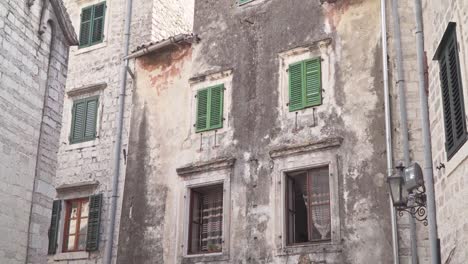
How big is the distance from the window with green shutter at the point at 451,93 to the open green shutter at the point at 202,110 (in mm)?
6594

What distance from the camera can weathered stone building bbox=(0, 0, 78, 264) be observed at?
10.7 meters

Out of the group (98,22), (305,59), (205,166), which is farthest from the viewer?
(98,22)

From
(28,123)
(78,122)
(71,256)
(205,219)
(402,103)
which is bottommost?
(71,256)

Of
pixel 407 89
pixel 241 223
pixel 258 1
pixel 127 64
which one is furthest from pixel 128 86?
pixel 407 89

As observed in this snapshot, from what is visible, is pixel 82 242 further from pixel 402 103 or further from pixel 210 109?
pixel 402 103

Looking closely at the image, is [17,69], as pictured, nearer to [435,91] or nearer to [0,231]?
[0,231]

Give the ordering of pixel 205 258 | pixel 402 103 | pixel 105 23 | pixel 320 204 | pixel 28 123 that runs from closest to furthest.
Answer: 1. pixel 402 103
2. pixel 28 123
3. pixel 320 204
4. pixel 205 258
5. pixel 105 23

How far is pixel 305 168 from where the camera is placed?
39.8 ft

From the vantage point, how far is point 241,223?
12.6 meters

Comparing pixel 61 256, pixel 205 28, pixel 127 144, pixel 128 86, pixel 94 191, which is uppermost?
pixel 205 28

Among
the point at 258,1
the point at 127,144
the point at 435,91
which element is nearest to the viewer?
the point at 435,91

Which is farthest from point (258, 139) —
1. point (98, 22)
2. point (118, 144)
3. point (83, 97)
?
point (98, 22)

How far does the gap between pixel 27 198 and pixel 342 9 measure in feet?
23.1

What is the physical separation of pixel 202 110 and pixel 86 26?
5112 mm
